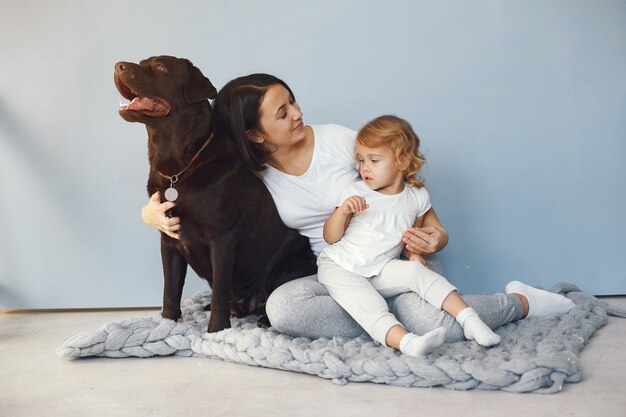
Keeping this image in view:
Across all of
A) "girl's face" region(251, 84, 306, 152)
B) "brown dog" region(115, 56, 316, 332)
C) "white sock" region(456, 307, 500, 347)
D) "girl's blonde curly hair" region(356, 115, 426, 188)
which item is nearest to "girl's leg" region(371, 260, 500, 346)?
"white sock" region(456, 307, 500, 347)

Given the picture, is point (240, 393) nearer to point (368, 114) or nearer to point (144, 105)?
point (144, 105)

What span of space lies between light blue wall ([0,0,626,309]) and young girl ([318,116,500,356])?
547mm

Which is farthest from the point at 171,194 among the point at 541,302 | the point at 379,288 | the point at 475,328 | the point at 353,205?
the point at 541,302

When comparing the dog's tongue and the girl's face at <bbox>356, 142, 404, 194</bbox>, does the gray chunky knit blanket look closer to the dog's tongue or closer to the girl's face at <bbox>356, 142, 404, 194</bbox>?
the girl's face at <bbox>356, 142, 404, 194</bbox>

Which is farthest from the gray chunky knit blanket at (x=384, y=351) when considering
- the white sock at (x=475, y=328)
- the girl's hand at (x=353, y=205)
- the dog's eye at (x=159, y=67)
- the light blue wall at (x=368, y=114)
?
the dog's eye at (x=159, y=67)

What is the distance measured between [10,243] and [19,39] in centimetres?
81

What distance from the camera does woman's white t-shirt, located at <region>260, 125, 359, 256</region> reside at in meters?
2.14

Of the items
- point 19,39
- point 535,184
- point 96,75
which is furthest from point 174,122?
point 535,184

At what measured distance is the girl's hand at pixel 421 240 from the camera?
1.95 metres

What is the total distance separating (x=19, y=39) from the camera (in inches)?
106

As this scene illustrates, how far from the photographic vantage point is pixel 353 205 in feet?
Result: 6.11

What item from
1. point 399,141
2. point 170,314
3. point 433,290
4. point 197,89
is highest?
point 197,89

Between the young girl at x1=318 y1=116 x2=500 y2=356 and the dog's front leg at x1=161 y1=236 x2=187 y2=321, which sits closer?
the young girl at x1=318 y1=116 x2=500 y2=356

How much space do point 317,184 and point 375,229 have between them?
28 centimetres
